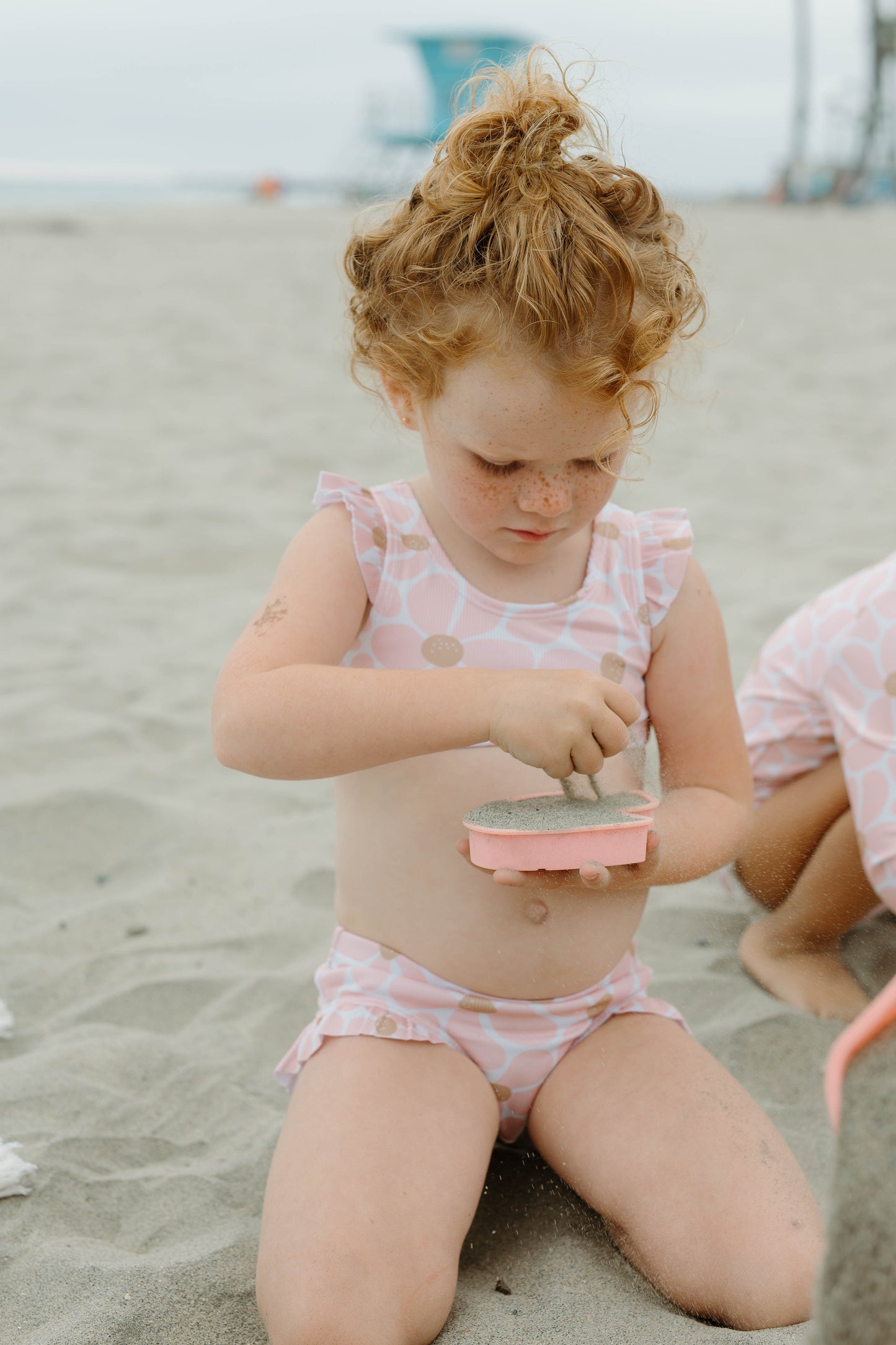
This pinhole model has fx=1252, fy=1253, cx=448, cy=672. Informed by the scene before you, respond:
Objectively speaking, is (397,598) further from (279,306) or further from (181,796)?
(279,306)

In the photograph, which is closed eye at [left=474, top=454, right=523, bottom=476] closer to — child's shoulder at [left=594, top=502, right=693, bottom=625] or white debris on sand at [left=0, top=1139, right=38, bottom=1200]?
child's shoulder at [left=594, top=502, right=693, bottom=625]

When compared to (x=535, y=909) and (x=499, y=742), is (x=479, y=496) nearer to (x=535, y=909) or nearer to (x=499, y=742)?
(x=499, y=742)

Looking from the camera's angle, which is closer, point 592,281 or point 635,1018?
point 592,281

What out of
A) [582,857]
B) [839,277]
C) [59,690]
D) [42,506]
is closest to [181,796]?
[59,690]

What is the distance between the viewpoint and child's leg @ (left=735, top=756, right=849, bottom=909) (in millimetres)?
2021

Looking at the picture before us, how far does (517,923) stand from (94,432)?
459cm

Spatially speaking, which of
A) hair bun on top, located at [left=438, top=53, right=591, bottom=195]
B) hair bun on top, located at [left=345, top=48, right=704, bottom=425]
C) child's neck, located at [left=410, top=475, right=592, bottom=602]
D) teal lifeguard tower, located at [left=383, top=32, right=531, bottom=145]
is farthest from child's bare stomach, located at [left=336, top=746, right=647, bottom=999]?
teal lifeguard tower, located at [left=383, top=32, right=531, bottom=145]

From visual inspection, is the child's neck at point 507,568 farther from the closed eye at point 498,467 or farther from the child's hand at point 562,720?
the child's hand at point 562,720

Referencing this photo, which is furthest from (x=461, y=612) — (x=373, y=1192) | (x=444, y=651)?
(x=373, y=1192)

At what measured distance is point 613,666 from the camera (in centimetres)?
161

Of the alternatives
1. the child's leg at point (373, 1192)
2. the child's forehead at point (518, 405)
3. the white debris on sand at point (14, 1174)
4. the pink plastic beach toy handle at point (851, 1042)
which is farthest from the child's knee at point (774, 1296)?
the child's forehead at point (518, 405)

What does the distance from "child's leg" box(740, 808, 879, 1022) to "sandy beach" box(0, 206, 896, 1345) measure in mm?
45

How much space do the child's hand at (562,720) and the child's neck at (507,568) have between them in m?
0.32

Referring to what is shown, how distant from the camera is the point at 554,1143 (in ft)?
5.00
